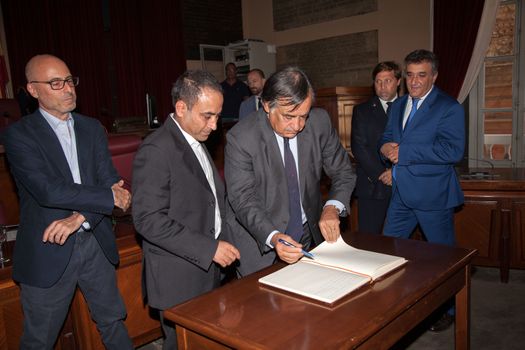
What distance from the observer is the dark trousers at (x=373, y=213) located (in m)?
3.25

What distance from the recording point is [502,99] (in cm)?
599

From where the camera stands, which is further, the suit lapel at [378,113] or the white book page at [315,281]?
the suit lapel at [378,113]

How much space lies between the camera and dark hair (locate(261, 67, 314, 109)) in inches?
68.1

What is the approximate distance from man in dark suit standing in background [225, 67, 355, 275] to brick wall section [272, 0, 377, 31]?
18.2ft

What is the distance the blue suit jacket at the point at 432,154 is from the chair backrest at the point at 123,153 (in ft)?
5.73

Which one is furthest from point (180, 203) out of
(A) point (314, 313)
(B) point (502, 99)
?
(B) point (502, 99)

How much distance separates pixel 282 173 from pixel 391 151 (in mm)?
1044

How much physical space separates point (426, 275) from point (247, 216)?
2.27 ft

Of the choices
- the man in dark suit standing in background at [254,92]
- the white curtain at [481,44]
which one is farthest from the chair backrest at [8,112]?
the white curtain at [481,44]

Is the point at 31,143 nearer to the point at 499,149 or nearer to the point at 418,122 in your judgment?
the point at 418,122

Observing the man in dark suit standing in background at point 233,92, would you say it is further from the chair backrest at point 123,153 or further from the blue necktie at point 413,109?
the blue necktie at point 413,109

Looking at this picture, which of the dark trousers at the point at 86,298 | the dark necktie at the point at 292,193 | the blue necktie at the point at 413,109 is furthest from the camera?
the blue necktie at the point at 413,109

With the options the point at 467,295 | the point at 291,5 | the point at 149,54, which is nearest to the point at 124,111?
the point at 149,54

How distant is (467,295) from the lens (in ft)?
6.21
